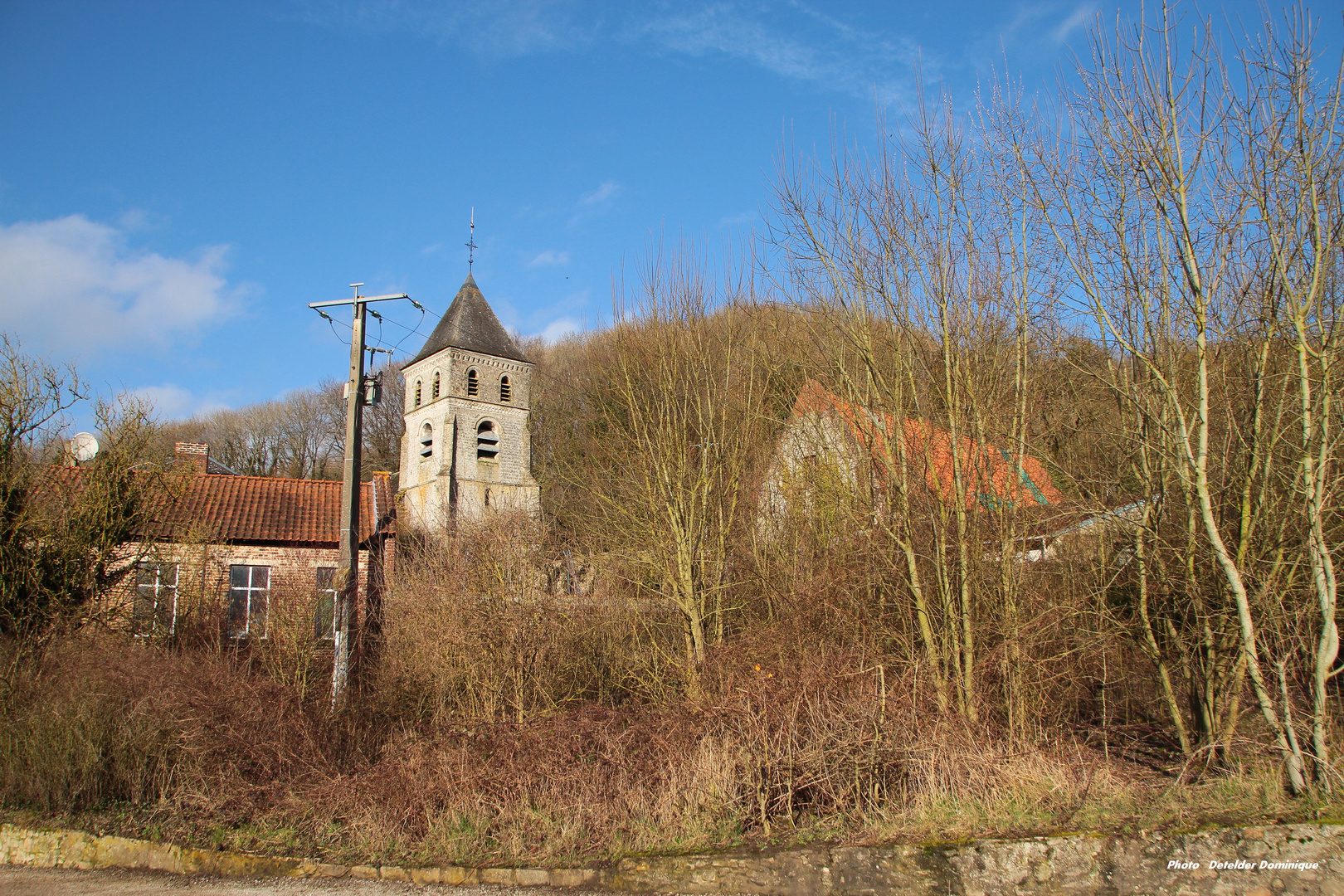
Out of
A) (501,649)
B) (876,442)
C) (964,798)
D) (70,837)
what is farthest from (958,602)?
(70,837)

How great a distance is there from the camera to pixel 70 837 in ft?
20.4

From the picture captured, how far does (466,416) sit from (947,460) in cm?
2561

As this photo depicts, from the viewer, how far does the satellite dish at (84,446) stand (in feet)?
44.0

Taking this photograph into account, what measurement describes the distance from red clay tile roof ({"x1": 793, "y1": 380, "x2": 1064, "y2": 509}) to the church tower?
22369 mm

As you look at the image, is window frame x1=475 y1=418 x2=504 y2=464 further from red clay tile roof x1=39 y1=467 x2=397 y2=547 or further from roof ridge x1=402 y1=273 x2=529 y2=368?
red clay tile roof x1=39 y1=467 x2=397 y2=547

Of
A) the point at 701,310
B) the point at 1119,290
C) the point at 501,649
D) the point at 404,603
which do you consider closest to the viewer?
the point at 1119,290

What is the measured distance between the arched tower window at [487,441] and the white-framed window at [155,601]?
18.6 m

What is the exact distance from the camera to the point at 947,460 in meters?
8.42

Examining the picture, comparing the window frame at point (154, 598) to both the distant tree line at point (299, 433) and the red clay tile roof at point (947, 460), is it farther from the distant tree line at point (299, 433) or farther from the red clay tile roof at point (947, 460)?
the distant tree line at point (299, 433)

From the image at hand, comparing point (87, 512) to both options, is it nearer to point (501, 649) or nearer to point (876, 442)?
point (501, 649)

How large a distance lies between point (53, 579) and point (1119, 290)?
1343 cm

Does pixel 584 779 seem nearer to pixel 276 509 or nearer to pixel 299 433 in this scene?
pixel 276 509

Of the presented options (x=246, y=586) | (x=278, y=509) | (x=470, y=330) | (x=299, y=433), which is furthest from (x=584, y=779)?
(x=299, y=433)

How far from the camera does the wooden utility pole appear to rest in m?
9.81
